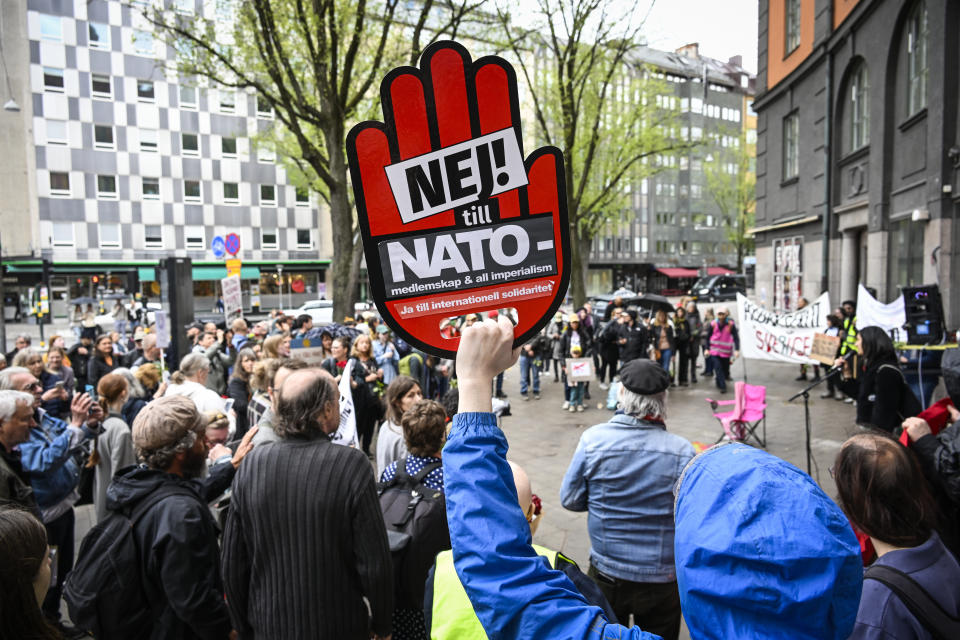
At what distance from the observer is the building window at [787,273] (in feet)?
59.6

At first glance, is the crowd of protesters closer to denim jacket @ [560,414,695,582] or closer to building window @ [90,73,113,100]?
denim jacket @ [560,414,695,582]

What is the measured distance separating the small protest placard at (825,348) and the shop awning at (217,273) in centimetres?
3895

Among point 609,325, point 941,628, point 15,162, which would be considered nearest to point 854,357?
point 609,325

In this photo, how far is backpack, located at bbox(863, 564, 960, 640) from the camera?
171cm

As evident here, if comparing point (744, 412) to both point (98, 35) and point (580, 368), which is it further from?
point (98, 35)

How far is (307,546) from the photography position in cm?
237

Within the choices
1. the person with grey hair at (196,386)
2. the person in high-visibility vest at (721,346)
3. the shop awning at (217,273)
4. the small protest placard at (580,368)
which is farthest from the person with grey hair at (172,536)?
the shop awning at (217,273)

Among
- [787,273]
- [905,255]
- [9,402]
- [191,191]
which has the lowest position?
[9,402]

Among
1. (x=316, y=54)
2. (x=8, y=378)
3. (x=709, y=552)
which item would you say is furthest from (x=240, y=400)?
A: (x=316, y=54)

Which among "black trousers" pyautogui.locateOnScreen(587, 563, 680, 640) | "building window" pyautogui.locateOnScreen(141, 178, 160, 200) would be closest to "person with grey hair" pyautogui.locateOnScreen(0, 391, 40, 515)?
"black trousers" pyautogui.locateOnScreen(587, 563, 680, 640)

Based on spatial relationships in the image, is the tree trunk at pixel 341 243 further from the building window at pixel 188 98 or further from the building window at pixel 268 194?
the building window at pixel 268 194

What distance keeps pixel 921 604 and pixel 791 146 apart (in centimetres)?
2047

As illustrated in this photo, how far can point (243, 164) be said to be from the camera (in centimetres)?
4138

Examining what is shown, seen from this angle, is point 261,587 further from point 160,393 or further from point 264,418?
point 160,393
